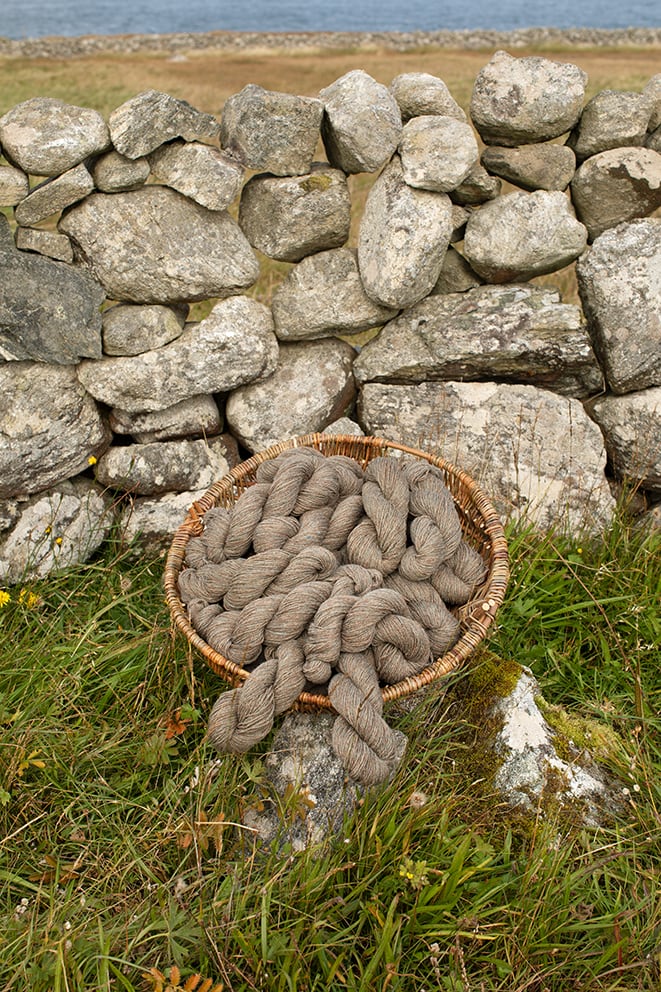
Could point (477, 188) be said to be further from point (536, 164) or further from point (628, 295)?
point (628, 295)

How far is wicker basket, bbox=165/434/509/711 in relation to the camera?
7.71ft

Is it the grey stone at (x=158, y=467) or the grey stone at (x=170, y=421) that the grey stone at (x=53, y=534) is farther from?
the grey stone at (x=170, y=421)

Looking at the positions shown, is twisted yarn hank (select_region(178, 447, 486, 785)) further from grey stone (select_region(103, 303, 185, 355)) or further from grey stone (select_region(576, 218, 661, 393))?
grey stone (select_region(576, 218, 661, 393))

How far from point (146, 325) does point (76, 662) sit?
132 centimetres

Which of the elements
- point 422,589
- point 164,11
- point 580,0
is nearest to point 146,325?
point 422,589

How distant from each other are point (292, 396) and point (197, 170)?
0.97 meters

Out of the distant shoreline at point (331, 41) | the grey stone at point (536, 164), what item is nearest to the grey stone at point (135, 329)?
the grey stone at point (536, 164)

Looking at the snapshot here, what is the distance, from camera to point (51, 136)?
276cm

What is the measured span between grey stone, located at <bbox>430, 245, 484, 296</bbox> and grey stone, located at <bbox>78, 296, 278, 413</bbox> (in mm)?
809

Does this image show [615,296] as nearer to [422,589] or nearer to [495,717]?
[422,589]

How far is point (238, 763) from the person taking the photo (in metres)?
2.29

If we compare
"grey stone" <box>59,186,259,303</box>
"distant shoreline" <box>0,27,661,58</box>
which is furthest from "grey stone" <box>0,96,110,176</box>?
"distant shoreline" <box>0,27,661,58</box>

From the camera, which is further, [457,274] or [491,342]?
[457,274]

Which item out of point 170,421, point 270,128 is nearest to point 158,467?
point 170,421
